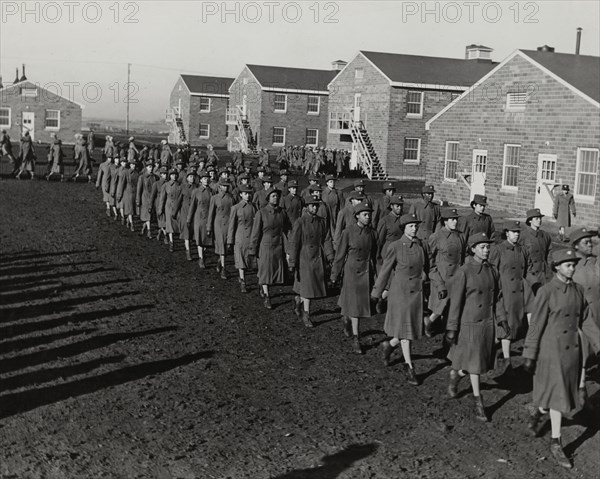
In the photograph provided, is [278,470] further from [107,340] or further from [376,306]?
[376,306]

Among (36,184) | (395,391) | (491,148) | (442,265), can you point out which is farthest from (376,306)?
(36,184)

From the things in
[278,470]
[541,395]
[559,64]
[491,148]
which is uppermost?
[559,64]

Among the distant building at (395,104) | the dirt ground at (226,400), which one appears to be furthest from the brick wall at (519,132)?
the dirt ground at (226,400)

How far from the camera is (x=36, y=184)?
3253 centimetres

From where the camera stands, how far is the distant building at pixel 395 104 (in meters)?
41.8

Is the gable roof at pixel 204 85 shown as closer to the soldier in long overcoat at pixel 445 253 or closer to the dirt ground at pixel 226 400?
the dirt ground at pixel 226 400

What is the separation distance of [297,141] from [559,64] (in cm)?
3058

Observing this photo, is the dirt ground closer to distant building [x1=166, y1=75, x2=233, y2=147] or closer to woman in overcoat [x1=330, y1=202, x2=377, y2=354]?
woman in overcoat [x1=330, y1=202, x2=377, y2=354]

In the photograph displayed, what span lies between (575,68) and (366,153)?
56.5 ft

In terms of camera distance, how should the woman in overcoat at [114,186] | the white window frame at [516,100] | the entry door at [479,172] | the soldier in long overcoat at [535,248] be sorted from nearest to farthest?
the soldier in long overcoat at [535,248]
the woman in overcoat at [114,186]
the white window frame at [516,100]
the entry door at [479,172]

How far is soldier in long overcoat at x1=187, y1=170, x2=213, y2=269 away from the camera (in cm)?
1669

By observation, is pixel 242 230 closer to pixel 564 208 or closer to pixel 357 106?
pixel 564 208

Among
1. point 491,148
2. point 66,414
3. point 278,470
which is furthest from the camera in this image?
point 491,148

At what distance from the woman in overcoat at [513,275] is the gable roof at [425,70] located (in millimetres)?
31776
